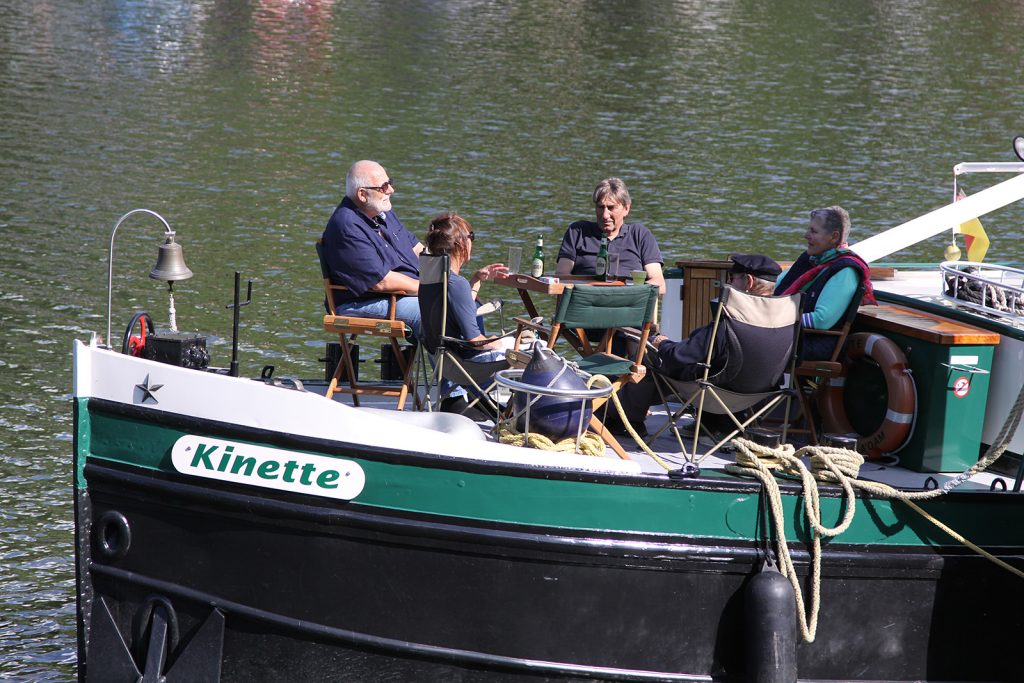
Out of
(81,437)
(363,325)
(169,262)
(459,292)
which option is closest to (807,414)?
(459,292)

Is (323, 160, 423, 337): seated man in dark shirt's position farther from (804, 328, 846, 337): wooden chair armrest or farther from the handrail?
the handrail

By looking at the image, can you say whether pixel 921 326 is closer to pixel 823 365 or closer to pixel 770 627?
pixel 823 365

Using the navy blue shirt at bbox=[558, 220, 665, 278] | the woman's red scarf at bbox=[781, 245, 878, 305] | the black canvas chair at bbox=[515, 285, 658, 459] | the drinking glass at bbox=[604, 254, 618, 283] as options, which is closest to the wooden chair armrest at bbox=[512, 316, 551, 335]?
the black canvas chair at bbox=[515, 285, 658, 459]

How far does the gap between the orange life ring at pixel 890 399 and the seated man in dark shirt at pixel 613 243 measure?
134 centimetres

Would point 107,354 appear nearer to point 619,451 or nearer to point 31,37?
point 619,451

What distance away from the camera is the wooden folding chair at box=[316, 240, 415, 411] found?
7469 millimetres

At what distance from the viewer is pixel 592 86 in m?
29.7

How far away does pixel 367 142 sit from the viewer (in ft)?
76.7

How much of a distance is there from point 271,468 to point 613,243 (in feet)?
9.78

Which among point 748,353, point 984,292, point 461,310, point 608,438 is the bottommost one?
point 608,438

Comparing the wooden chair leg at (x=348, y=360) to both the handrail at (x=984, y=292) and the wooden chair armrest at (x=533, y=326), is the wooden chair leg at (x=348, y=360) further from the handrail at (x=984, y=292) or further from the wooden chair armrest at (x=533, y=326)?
the handrail at (x=984, y=292)

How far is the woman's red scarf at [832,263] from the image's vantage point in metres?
7.29

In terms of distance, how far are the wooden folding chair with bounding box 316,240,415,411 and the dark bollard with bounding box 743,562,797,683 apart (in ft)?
7.01

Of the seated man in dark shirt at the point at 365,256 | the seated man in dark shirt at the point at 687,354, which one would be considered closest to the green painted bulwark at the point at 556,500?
the seated man in dark shirt at the point at 687,354
